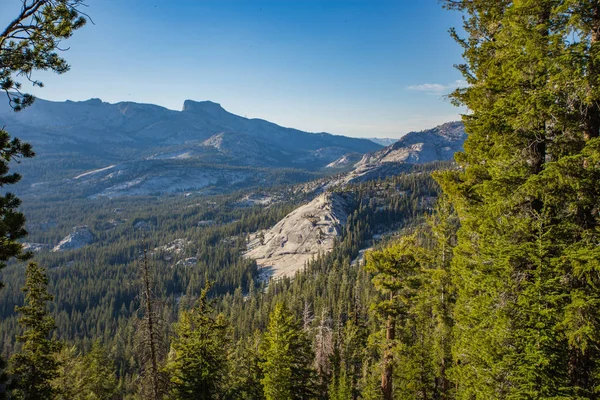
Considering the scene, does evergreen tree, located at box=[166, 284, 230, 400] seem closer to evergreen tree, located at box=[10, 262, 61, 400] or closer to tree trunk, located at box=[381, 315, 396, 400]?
evergreen tree, located at box=[10, 262, 61, 400]

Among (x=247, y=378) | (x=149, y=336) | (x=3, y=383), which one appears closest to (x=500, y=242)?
(x=3, y=383)

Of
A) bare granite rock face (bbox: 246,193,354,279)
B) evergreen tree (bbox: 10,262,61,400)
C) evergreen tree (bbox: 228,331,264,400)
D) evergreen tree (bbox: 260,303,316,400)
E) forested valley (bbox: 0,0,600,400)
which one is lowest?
bare granite rock face (bbox: 246,193,354,279)

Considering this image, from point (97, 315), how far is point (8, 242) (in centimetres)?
14682

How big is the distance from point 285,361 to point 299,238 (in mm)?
155385

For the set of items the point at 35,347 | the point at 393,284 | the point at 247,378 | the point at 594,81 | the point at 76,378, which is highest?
the point at 594,81

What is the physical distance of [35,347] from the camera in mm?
18469

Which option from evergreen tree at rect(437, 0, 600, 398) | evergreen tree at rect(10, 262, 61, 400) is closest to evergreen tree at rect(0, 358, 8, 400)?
evergreen tree at rect(10, 262, 61, 400)

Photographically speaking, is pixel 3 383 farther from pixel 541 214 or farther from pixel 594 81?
pixel 594 81

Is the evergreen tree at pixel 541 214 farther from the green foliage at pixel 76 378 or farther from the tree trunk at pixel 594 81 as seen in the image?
the green foliage at pixel 76 378

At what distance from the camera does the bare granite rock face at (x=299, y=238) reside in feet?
542

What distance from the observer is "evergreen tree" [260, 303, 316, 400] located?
2406 cm

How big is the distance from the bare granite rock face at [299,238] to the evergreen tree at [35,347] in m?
137

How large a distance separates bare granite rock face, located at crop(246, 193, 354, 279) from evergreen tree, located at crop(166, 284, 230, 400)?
133 metres

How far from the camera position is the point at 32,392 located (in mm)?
17750
